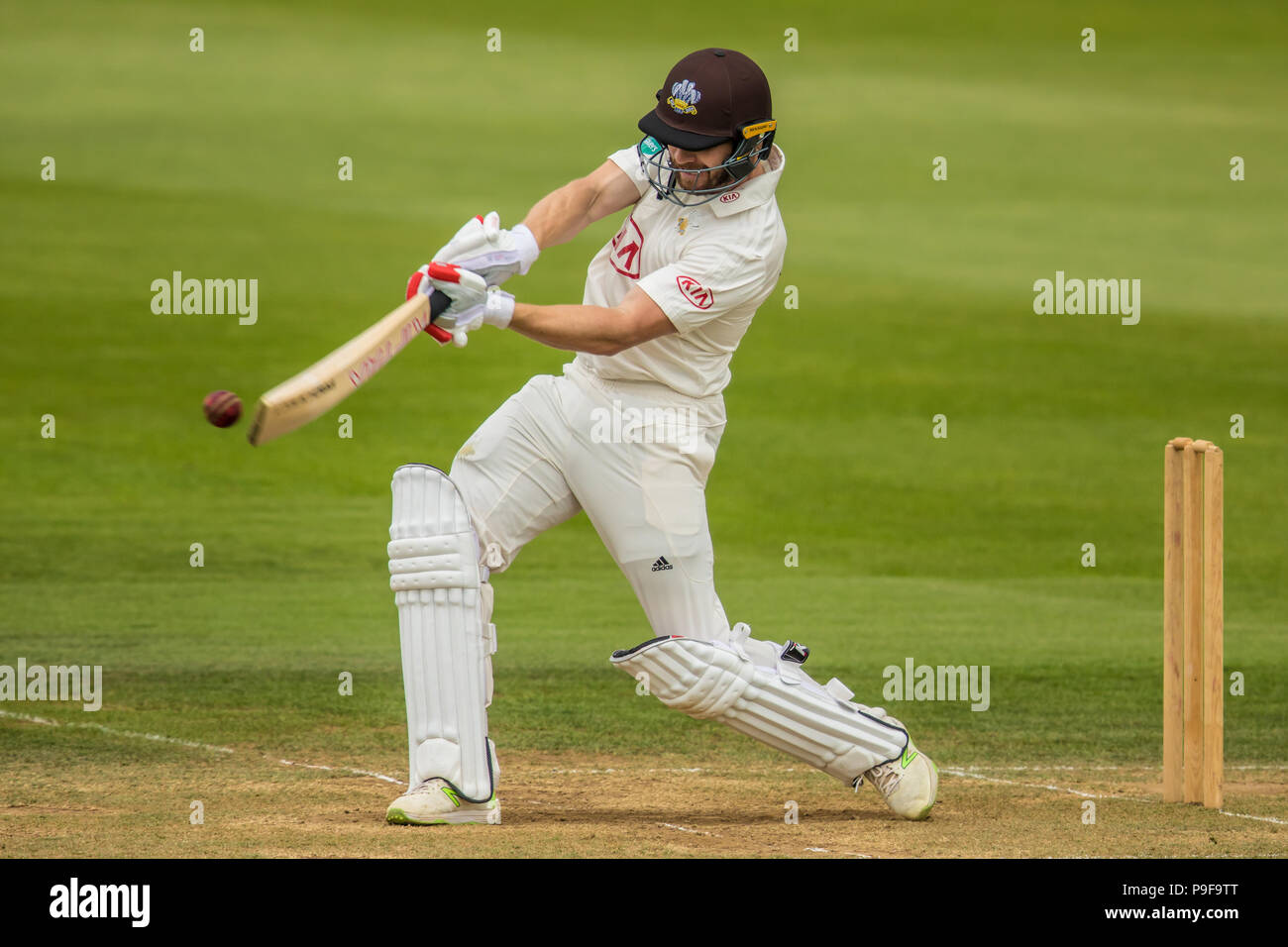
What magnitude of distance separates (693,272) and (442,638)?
1.22 m

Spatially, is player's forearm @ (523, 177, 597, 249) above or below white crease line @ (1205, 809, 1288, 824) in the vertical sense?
above

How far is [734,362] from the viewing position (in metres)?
16.6

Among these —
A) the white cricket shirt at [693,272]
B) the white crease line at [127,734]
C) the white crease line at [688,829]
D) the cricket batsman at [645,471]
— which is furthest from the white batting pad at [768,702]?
the white crease line at [127,734]

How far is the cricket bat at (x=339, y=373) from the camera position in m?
4.50

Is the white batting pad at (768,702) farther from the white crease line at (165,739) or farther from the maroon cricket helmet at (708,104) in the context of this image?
the maroon cricket helmet at (708,104)

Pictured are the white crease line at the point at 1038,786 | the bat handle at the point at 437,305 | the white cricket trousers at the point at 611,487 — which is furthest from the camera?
the white crease line at the point at 1038,786

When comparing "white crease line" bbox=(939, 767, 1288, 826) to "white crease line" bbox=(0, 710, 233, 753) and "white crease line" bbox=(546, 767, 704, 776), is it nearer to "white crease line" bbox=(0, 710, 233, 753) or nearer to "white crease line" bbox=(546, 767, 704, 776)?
"white crease line" bbox=(546, 767, 704, 776)

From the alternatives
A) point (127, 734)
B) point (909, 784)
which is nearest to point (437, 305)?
point (909, 784)

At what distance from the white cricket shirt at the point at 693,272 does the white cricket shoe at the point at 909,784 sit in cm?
119

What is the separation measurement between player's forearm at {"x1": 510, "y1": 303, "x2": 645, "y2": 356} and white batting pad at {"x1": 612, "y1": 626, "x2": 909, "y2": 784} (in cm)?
82

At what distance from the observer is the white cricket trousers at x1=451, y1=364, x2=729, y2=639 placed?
17.2ft

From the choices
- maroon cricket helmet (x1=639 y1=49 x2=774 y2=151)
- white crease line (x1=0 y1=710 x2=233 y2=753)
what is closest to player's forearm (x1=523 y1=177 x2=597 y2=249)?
maroon cricket helmet (x1=639 y1=49 x2=774 y2=151)

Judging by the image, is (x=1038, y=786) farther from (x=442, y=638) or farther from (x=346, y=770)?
(x=346, y=770)

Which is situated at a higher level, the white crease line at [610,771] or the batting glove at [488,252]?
the batting glove at [488,252]
